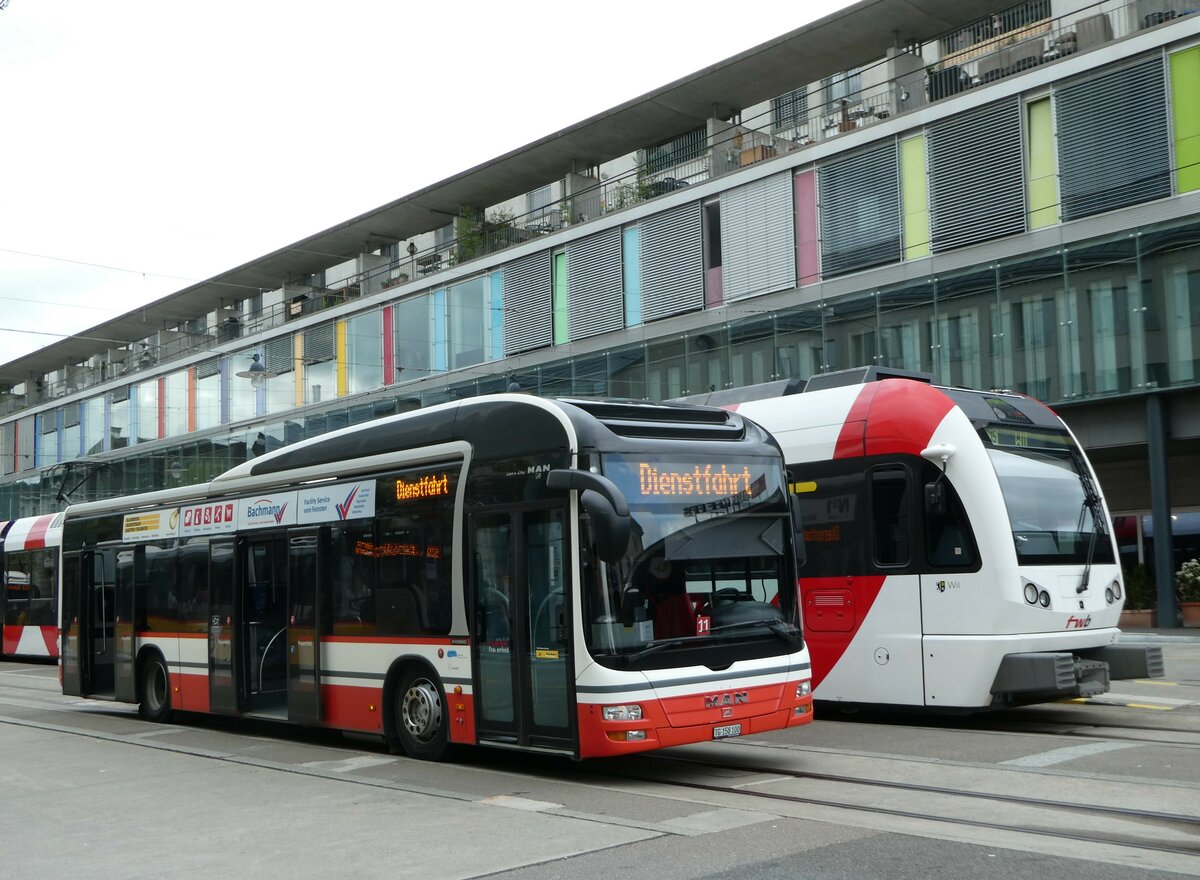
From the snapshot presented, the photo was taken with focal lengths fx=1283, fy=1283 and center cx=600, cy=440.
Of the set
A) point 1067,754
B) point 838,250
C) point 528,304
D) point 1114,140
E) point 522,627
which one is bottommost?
point 1067,754

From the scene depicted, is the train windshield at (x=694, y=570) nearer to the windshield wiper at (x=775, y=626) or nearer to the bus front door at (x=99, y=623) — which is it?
the windshield wiper at (x=775, y=626)

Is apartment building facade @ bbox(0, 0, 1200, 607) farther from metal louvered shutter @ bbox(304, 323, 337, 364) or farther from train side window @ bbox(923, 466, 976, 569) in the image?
train side window @ bbox(923, 466, 976, 569)

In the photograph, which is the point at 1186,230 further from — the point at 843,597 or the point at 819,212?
the point at 843,597

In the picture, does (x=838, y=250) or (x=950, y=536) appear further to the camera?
(x=838, y=250)

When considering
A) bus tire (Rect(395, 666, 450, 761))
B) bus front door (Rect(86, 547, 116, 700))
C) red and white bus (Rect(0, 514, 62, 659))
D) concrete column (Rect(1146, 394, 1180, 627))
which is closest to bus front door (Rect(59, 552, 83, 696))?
bus front door (Rect(86, 547, 116, 700))

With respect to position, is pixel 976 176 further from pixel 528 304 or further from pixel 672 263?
pixel 528 304

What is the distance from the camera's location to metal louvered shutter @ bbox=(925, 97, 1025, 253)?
26.5 metres

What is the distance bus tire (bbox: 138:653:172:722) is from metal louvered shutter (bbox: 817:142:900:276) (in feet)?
61.8

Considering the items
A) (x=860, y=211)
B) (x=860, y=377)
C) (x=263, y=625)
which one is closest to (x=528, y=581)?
(x=263, y=625)

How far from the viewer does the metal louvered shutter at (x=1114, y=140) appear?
79.2ft

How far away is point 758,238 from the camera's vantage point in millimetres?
31641

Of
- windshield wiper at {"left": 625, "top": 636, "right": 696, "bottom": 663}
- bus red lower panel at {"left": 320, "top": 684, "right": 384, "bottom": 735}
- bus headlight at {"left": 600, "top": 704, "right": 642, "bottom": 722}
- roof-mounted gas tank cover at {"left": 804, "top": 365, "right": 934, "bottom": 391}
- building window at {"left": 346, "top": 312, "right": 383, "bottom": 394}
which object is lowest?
bus red lower panel at {"left": 320, "top": 684, "right": 384, "bottom": 735}

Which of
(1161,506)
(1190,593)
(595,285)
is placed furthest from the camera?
(595,285)

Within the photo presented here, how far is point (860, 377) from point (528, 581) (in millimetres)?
4996
